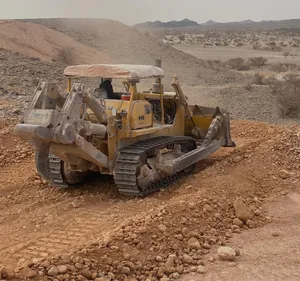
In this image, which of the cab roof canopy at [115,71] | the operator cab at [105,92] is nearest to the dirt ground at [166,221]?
the operator cab at [105,92]

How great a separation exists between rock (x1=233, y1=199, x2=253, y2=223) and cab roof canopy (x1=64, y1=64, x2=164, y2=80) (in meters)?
2.57

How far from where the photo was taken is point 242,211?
877cm

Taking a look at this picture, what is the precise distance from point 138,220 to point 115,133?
196 cm

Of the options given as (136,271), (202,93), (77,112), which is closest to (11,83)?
(202,93)

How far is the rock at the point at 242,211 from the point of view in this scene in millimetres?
8695

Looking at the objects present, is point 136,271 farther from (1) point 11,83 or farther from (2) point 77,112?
(1) point 11,83

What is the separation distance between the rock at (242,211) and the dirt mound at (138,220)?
0.25 ft

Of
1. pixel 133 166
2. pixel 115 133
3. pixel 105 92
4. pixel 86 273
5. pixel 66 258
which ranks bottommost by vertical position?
pixel 86 273

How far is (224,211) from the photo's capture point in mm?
8781

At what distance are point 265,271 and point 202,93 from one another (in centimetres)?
1833

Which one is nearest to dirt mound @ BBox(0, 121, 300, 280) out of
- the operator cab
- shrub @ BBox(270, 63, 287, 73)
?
the operator cab

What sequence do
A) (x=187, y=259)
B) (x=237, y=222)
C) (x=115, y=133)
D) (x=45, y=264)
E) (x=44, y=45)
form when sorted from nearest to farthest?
(x=45, y=264), (x=187, y=259), (x=237, y=222), (x=115, y=133), (x=44, y=45)

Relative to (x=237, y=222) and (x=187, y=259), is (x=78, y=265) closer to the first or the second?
(x=187, y=259)

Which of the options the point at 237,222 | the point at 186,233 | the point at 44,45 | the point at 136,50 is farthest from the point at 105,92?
the point at 136,50
